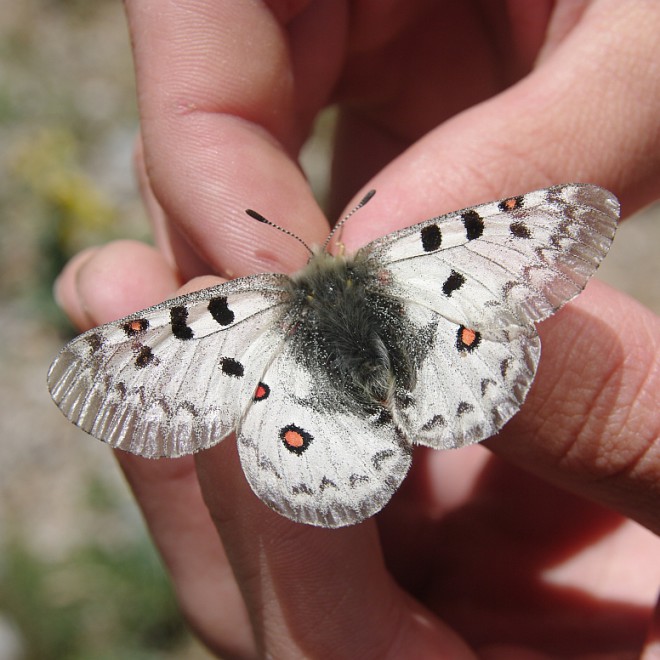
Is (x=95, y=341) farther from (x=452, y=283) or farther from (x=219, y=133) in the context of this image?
(x=219, y=133)

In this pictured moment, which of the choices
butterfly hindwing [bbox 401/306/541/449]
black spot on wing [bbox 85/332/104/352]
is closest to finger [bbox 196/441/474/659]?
black spot on wing [bbox 85/332/104/352]

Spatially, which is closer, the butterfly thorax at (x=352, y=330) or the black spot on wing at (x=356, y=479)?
the black spot on wing at (x=356, y=479)

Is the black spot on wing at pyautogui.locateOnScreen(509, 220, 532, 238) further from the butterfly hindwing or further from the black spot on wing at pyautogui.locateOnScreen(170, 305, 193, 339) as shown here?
the black spot on wing at pyautogui.locateOnScreen(170, 305, 193, 339)

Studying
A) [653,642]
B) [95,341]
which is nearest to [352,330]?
[95,341]

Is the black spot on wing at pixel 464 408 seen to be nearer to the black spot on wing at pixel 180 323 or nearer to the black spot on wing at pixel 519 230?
the black spot on wing at pixel 519 230

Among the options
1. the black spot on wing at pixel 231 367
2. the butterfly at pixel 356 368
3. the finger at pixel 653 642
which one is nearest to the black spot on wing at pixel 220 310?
the butterfly at pixel 356 368

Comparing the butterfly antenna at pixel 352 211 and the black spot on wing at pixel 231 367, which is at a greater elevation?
the butterfly antenna at pixel 352 211

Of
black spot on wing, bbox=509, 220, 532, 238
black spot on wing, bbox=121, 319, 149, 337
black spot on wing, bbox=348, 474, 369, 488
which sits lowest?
black spot on wing, bbox=348, 474, 369, 488
